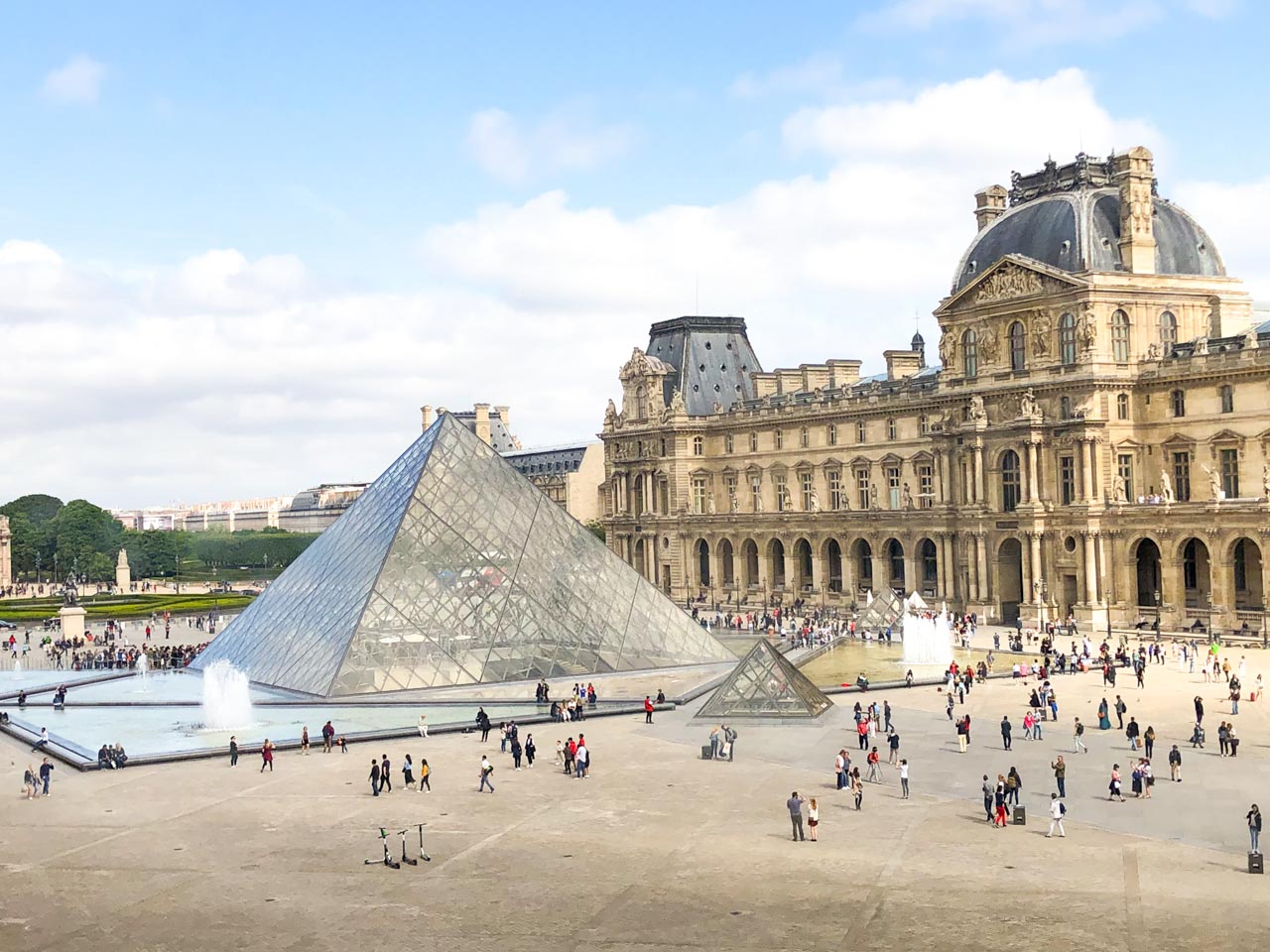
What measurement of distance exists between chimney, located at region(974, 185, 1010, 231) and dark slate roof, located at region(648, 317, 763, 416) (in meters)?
20.1

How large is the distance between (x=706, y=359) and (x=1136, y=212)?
32.5 m

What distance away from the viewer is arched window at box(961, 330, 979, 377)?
6353 cm

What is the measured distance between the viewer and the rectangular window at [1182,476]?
57.4 meters

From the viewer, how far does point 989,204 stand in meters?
69.8

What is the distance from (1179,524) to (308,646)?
32.3 meters

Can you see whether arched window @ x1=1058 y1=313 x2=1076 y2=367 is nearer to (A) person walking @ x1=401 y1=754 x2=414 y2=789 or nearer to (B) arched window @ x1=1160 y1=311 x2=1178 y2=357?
(B) arched window @ x1=1160 y1=311 x2=1178 y2=357

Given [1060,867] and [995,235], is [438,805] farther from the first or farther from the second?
[995,235]

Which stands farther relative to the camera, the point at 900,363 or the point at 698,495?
the point at 698,495

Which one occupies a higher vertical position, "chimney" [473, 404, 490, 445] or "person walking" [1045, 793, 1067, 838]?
"chimney" [473, 404, 490, 445]

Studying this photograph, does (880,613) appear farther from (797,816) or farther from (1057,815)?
(797,816)

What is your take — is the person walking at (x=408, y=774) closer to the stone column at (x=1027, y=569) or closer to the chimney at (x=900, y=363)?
the stone column at (x=1027, y=569)

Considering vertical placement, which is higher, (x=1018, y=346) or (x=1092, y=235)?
(x=1092, y=235)

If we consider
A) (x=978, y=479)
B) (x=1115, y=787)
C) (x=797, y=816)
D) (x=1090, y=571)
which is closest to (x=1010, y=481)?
(x=978, y=479)

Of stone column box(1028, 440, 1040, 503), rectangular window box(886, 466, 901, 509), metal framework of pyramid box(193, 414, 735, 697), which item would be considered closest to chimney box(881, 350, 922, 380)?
rectangular window box(886, 466, 901, 509)
